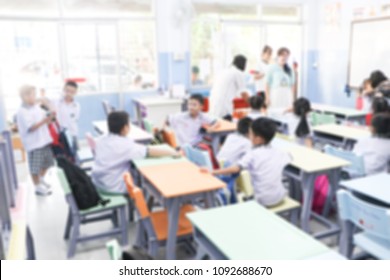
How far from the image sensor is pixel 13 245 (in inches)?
61.6

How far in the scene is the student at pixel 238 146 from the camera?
296 cm

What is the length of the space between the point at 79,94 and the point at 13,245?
522 cm

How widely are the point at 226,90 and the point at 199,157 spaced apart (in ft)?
6.55

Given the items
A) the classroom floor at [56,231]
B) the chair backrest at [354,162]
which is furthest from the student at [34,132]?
the chair backrest at [354,162]

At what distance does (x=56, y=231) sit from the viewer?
10.8ft

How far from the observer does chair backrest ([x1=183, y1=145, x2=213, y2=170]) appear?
2758 mm

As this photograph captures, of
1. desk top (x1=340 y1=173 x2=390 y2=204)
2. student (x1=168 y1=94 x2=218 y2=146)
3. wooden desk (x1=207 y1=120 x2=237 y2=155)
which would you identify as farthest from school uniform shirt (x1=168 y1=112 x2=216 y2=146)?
desk top (x1=340 y1=173 x2=390 y2=204)

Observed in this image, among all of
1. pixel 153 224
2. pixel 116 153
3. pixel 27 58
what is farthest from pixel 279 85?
pixel 27 58

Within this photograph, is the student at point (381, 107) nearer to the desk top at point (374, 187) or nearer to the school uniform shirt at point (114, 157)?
the desk top at point (374, 187)

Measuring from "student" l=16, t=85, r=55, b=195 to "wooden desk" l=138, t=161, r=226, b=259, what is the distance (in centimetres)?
185

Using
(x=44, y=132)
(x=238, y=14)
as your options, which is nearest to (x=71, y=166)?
(x=44, y=132)

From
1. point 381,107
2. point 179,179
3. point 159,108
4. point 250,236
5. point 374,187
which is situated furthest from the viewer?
point 159,108

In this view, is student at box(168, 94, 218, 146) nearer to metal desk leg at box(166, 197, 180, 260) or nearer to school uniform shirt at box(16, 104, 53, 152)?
school uniform shirt at box(16, 104, 53, 152)

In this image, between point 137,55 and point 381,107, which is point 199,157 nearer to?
point 381,107
